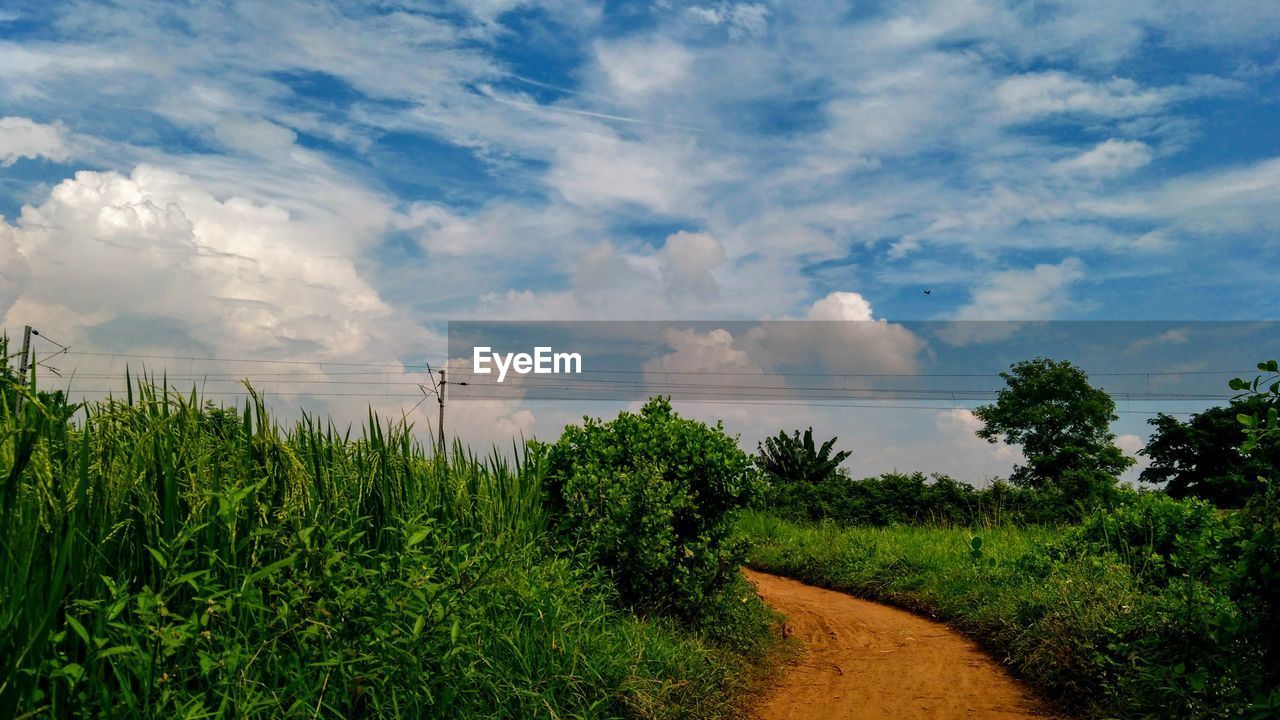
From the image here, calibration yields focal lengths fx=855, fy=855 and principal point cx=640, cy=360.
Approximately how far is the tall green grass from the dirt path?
1234mm

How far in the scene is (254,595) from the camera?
14.6 ft

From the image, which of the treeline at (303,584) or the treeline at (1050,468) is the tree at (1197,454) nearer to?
the treeline at (1050,468)

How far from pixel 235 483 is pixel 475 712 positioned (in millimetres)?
1965

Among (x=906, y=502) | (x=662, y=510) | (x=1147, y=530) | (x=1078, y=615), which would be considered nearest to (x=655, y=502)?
(x=662, y=510)

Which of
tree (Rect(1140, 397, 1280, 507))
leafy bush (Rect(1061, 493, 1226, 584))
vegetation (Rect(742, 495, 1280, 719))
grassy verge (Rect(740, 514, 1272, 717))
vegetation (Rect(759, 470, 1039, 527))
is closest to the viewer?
vegetation (Rect(742, 495, 1280, 719))

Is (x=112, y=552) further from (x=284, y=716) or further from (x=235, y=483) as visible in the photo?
→ (x=284, y=716)

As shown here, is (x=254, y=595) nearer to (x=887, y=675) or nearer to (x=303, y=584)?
(x=303, y=584)

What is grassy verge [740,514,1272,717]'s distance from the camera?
5699 millimetres

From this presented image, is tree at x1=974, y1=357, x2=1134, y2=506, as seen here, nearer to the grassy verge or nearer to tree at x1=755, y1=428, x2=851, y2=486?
tree at x1=755, y1=428, x2=851, y2=486

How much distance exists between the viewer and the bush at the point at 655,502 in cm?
818

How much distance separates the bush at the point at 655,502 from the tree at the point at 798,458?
3046cm

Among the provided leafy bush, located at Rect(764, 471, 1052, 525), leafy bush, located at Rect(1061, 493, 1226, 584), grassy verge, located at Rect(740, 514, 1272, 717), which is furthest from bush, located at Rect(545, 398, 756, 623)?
leafy bush, located at Rect(764, 471, 1052, 525)

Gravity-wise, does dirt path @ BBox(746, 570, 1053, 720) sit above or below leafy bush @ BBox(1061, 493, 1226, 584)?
below

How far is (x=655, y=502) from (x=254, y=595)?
14.2ft
